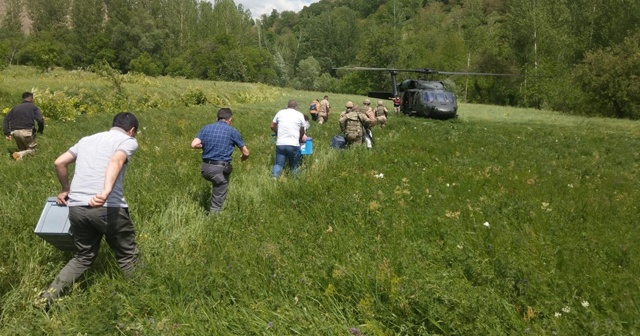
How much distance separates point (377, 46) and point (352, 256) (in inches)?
2973

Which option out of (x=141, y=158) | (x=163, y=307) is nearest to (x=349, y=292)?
(x=163, y=307)

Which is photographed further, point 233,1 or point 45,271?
point 233,1

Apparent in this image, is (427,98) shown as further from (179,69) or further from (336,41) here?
(336,41)

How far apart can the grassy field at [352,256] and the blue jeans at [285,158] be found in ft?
1.03

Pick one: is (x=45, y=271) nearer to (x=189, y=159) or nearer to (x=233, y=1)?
(x=189, y=159)

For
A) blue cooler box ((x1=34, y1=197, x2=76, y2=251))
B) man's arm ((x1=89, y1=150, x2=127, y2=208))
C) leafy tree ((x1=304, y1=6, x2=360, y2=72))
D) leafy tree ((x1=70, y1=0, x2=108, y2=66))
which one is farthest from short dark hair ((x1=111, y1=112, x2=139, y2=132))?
leafy tree ((x1=304, y1=6, x2=360, y2=72))

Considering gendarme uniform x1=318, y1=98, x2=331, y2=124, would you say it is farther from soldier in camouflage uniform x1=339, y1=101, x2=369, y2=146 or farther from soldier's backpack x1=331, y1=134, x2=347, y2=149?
soldier in camouflage uniform x1=339, y1=101, x2=369, y2=146

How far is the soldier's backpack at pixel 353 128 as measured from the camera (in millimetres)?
11430

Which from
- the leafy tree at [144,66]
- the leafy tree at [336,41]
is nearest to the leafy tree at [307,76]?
the leafy tree at [336,41]

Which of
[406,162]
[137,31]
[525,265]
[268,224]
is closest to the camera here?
[525,265]

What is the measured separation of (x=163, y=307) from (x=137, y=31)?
73.1 metres

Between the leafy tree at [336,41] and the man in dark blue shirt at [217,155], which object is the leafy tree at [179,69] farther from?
the man in dark blue shirt at [217,155]

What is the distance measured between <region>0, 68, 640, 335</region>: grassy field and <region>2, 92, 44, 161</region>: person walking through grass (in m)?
2.48

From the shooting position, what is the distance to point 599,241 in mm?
4789
